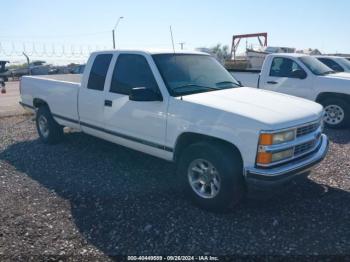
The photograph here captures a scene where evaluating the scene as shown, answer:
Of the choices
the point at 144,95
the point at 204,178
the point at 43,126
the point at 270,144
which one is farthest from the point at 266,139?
the point at 43,126

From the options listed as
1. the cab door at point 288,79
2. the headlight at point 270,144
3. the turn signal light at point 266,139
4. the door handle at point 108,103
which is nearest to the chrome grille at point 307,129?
the headlight at point 270,144

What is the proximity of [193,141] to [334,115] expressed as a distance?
5593 millimetres

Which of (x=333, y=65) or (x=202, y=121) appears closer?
(x=202, y=121)

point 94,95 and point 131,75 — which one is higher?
point 131,75

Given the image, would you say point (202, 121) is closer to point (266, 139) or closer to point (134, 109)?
point (266, 139)

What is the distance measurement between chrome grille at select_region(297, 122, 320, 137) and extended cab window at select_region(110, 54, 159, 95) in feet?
5.97

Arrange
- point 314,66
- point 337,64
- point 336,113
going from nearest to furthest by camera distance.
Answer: point 336,113 < point 314,66 < point 337,64

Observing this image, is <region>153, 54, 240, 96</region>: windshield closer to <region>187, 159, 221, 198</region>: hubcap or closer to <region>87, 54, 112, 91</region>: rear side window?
<region>187, 159, 221, 198</region>: hubcap

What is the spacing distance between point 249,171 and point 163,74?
175 cm

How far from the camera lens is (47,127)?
7.05 metres

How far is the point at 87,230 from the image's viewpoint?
12.4ft

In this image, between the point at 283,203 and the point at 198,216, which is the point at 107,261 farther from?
the point at 283,203

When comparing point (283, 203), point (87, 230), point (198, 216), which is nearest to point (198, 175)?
point (198, 216)

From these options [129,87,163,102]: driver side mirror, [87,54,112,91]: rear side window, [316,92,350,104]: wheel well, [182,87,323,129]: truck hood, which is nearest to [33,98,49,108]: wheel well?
[87,54,112,91]: rear side window
